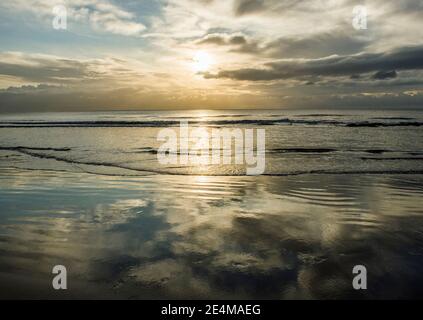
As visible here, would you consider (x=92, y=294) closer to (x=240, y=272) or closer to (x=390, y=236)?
(x=240, y=272)

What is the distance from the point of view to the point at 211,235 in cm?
599

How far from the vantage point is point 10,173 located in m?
12.5

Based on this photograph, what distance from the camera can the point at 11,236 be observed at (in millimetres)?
5988

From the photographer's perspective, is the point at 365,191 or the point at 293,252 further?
the point at 365,191

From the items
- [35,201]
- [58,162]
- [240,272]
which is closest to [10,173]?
[58,162]

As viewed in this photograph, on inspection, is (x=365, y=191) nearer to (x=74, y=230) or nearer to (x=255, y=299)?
(x=255, y=299)

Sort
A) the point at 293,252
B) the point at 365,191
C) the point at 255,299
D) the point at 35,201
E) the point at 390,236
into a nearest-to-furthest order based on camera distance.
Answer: the point at 255,299
the point at 293,252
the point at 390,236
the point at 35,201
the point at 365,191

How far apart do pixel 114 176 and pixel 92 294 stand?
8.38 meters

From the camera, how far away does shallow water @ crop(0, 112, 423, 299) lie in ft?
13.8

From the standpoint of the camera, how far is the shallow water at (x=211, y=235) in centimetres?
420

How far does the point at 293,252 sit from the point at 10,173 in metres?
11.2
